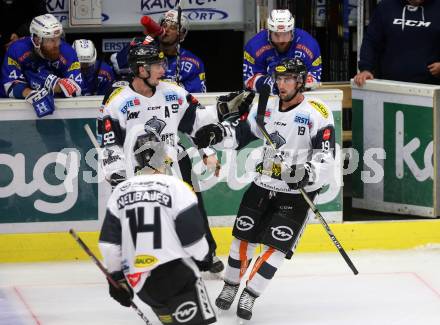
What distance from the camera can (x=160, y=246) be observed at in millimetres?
6129

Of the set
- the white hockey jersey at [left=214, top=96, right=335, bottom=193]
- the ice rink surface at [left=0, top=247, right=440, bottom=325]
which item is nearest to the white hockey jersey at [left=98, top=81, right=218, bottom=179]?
the white hockey jersey at [left=214, top=96, right=335, bottom=193]

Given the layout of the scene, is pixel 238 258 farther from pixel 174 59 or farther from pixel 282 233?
pixel 174 59

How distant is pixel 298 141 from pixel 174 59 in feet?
5.85

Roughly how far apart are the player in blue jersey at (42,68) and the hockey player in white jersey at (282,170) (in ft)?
4.50

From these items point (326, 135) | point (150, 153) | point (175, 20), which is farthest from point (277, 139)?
point (175, 20)

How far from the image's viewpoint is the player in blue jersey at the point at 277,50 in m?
8.83

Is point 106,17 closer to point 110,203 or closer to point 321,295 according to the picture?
point 321,295

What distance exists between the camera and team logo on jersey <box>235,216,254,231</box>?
25.0ft

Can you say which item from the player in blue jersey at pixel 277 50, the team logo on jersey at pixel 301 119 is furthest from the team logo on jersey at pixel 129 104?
the player in blue jersey at pixel 277 50

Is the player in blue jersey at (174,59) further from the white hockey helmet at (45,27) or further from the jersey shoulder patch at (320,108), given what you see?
the jersey shoulder patch at (320,108)

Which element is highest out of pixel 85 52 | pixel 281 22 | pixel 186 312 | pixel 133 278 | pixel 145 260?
pixel 281 22

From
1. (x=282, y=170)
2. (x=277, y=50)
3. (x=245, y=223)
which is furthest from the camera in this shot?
(x=277, y=50)

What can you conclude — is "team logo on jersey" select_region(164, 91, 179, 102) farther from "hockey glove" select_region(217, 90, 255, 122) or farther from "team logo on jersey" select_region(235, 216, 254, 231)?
"team logo on jersey" select_region(235, 216, 254, 231)

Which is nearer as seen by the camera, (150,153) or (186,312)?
(186,312)
